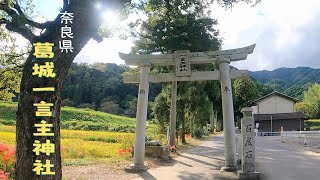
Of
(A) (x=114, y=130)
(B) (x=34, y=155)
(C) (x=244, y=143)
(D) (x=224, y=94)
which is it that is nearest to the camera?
(B) (x=34, y=155)

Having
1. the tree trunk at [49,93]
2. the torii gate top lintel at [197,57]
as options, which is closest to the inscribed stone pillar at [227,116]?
the torii gate top lintel at [197,57]

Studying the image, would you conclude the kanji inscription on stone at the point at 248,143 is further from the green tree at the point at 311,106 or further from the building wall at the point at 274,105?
the green tree at the point at 311,106

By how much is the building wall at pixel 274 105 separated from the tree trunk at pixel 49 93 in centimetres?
5734

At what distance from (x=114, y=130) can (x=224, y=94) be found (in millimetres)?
31333

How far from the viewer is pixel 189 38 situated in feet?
62.7

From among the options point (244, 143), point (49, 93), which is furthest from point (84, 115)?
point (49, 93)

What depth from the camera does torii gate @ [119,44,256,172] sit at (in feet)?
41.2

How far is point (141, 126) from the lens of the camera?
12.9 meters

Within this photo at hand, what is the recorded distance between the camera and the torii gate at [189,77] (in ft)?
41.2

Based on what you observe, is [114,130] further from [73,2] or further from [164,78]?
[73,2]

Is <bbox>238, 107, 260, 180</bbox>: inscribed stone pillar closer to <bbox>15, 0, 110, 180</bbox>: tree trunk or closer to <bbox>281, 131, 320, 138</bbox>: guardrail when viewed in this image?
<bbox>15, 0, 110, 180</bbox>: tree trunk

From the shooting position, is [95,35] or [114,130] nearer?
[95,35]

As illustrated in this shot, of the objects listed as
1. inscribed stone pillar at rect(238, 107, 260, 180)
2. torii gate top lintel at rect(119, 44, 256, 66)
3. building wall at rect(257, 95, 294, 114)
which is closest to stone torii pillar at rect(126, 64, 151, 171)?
torii gate top lintel at rect(119, 44, 256, 66)

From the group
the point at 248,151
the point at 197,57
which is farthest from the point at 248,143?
the point at 197,57
